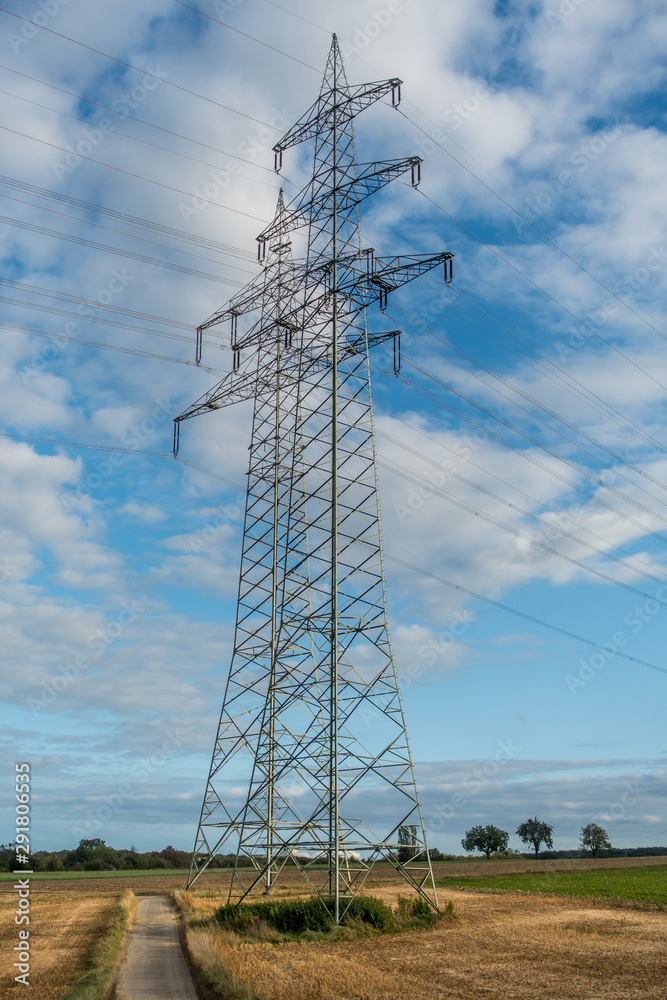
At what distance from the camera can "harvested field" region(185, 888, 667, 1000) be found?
17.0 metres

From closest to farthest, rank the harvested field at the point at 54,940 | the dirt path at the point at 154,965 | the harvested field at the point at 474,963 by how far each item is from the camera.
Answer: the harvested field at the point at 474,963, the dirt path at the point at 154,965, the harvested field at the point at 54,940

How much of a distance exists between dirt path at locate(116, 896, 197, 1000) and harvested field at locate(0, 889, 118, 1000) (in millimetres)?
1362

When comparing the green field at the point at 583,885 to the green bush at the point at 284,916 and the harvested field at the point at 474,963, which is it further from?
the green bush at the point at 284,916

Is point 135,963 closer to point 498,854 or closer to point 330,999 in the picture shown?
point 330,999

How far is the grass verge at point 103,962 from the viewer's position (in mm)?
17406

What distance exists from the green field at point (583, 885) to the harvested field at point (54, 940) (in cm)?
2548

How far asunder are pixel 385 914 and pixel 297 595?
39.7 ft

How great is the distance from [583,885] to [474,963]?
127ft

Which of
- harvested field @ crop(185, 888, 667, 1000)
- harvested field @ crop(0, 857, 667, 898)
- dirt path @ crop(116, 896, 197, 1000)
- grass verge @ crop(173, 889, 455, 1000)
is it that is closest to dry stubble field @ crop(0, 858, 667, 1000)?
harvested field @ crop(185, 888, 667, 1000)

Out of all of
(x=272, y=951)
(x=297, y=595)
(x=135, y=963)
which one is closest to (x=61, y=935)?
(x=135, y=963)

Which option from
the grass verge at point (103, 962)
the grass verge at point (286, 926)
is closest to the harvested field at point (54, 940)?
the grass verge at point (103, 962)

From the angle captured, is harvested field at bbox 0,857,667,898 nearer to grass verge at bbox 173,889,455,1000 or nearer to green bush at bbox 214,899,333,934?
green bush at bbox 214,899,333,934

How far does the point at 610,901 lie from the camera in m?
39.4

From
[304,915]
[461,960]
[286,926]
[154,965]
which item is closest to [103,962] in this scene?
[154,965]
